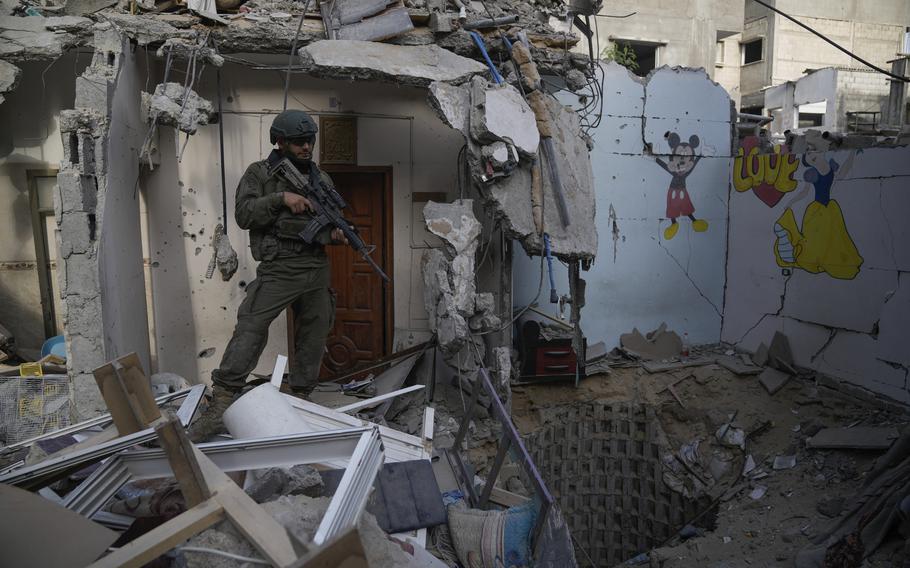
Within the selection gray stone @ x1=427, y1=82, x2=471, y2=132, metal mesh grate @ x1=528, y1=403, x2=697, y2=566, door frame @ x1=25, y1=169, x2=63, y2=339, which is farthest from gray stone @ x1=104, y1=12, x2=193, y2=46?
metal mesh grate @ x1=528, y1=403, x2=697, y2=566

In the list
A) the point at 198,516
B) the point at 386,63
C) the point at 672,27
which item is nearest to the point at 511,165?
the point at 386,63

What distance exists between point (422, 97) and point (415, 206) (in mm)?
1102

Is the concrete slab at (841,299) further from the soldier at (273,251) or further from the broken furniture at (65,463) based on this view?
the broken furniture at (65,463)

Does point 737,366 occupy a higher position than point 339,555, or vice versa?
point 339,555

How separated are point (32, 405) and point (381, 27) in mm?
3924

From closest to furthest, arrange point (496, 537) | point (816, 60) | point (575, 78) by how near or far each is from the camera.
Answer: point (496, 537) < point (575, 78) < point (816, 60)

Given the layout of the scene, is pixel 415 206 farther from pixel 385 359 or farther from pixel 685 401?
pixel 685 401

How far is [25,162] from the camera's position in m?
5.23

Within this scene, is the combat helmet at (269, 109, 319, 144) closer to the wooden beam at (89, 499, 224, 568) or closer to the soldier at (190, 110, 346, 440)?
the soldier at (190, 110, 346, 440)

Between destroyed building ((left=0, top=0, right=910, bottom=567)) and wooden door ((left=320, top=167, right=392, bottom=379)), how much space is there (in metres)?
0.03

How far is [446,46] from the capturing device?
510cm

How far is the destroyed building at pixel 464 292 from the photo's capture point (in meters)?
3.25

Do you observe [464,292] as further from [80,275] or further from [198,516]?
[198,516]

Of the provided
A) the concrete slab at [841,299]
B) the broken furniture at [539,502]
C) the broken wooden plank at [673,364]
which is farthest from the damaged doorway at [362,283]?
the concrete slab at [841,299]
